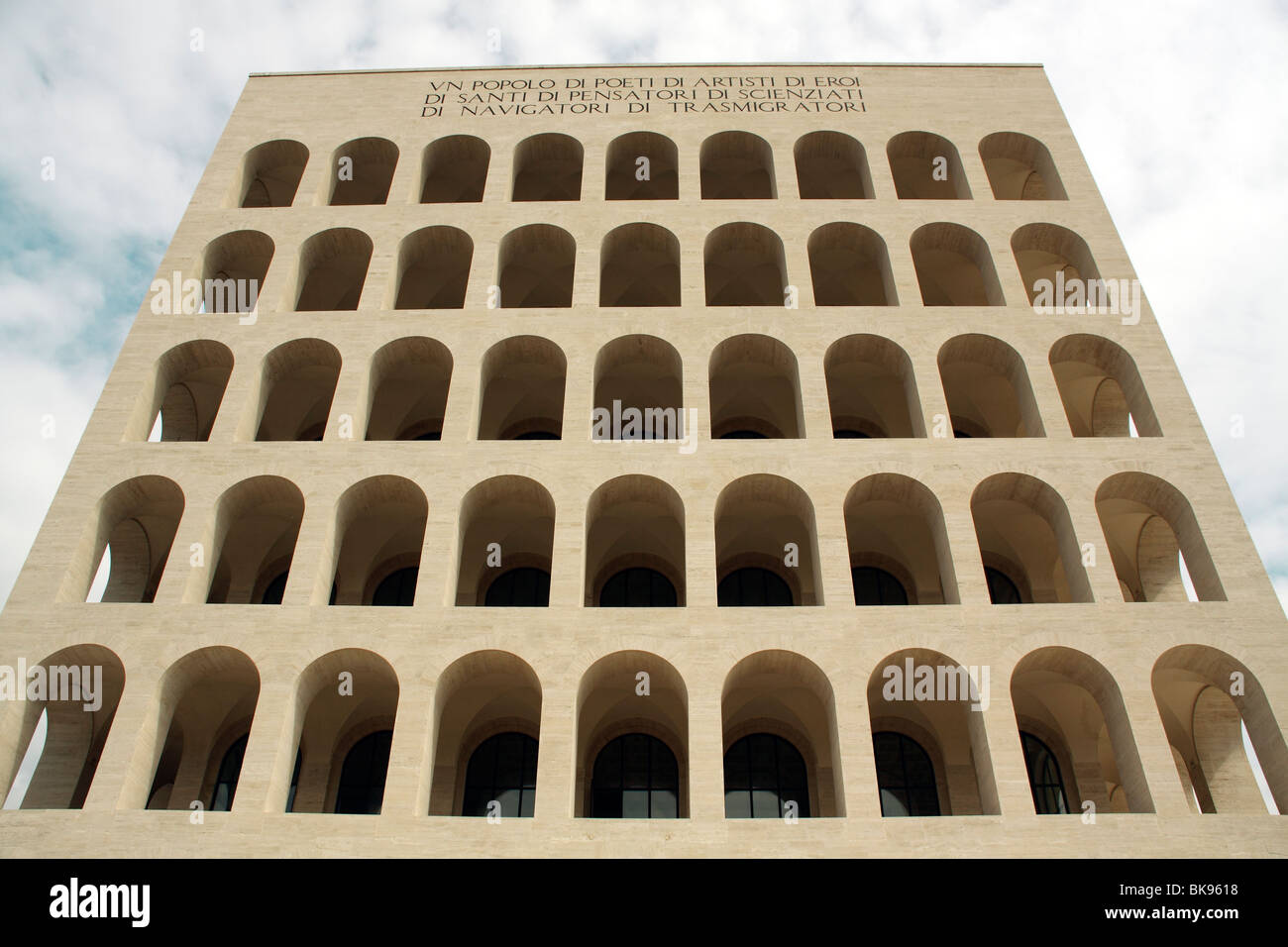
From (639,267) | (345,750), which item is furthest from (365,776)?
(639,267)

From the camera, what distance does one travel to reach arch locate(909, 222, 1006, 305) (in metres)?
24.8

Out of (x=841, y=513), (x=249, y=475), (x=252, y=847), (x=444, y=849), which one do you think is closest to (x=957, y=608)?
(x=841, y=513)

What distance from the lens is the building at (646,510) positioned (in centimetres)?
1761

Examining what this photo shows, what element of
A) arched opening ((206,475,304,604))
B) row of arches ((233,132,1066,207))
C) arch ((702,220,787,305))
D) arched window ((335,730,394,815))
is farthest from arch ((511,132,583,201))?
arched window ((335,730,394,815))

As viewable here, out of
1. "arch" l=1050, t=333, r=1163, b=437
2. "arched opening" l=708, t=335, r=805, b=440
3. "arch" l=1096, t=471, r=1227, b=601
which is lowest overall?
"arch" l=1096, t=471, r=1227, b=601

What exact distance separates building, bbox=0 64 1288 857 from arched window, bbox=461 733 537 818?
0.07 metres

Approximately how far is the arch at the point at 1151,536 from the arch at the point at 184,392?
18.9 meters

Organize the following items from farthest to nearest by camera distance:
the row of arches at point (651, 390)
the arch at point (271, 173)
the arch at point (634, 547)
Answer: the arch at point (271, 173) < the arch at point (634, 547) < the row of arches at point (651, 390)

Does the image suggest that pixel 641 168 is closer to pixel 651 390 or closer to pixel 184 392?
pixel 651 390

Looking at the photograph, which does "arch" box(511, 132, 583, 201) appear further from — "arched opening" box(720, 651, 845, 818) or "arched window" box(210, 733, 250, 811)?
"arched window" box(210, 733, 250, 811)

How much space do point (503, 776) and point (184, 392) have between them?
12.3m

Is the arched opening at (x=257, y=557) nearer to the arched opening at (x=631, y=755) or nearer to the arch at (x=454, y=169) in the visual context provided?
the arched opening at (x=631, y=755)

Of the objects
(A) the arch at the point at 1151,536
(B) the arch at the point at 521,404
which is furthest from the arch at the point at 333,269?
(A) the arch at the point at 1151,536

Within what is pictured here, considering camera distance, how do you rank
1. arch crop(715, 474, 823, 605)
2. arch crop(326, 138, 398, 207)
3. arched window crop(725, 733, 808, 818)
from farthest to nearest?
arch crop(326, 138, 398, 207), arched window crop(725, 733, 808, 818), arch crop(715, 474, 823, 605)
